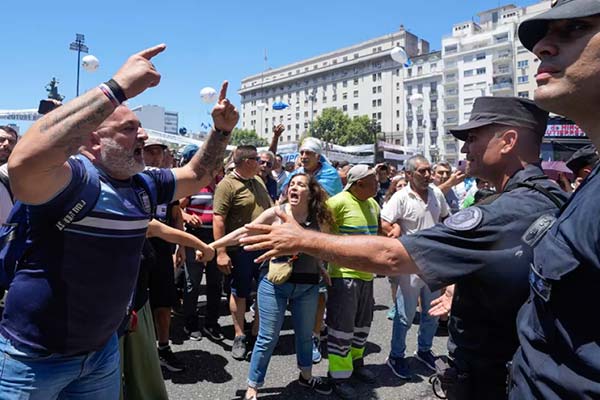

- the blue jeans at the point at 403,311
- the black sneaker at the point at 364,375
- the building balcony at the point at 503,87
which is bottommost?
the black sneaker at the point at 364,375

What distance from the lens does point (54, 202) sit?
1.63 m

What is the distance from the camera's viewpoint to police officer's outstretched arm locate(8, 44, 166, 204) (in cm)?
142

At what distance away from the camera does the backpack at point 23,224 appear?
66.7 inches

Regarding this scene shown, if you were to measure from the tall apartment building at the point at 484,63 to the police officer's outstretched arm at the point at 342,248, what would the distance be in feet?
232

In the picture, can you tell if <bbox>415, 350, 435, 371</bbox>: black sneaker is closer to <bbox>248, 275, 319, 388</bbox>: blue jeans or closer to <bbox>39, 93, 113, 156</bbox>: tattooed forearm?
<bbox>248, 275, 319, 388</bbox>: blue jeans

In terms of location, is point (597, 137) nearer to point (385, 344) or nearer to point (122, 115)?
point (122, 115)

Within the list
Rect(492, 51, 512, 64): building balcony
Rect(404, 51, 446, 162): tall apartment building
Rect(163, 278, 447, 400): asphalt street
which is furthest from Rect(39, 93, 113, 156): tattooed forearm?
Rect(492, 51, 512, 64): building balcony

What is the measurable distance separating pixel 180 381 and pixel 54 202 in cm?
273

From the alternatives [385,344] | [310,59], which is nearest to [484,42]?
[310,59]

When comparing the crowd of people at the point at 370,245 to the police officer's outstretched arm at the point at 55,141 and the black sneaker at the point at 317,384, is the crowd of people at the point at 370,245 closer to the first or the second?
the police officer's outstretched arm at the point at 55,141

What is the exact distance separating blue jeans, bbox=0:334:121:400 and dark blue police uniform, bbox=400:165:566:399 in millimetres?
1561

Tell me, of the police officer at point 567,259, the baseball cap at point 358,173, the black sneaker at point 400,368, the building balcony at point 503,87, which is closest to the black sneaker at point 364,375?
the black sneaker at point 400,368

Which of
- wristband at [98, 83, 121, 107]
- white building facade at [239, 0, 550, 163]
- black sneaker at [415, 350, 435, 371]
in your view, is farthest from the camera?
white building facade at [239, 0, 550, 163]

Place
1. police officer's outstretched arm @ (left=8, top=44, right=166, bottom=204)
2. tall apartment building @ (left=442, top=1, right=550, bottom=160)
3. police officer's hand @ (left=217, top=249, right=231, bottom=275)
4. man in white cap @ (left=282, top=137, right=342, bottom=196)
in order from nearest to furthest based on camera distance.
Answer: police officer's outstretched arm @ (left=8, top=44, right=166, bottom=204), police officer's hand @ (left=217, top=249, right=231, bottom=275), man in white cap @ (left=282, top=137, right=342, bottom=196), tall apartment building @ (left=442, top=1, right=550, bottom=160)
